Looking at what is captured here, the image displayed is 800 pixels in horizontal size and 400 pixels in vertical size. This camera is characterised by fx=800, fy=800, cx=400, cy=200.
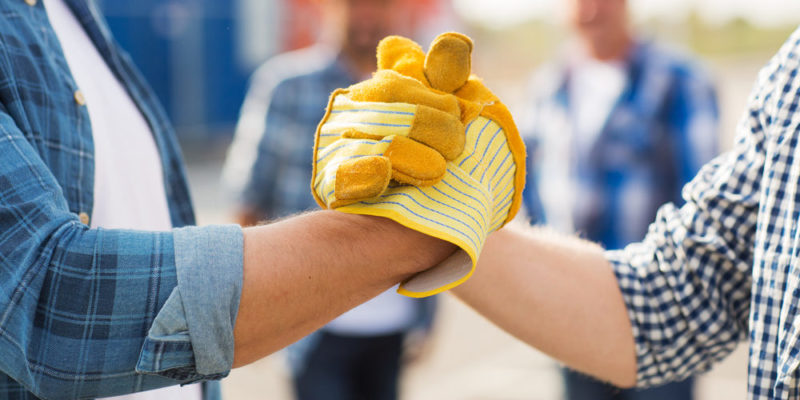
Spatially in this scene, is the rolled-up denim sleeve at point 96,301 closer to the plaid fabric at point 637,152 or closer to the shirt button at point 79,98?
the shirt button at point 79,98

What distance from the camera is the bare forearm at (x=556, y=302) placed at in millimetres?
1589

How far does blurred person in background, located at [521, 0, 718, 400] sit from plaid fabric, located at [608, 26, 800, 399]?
5.50ft

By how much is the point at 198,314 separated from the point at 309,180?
2157mm

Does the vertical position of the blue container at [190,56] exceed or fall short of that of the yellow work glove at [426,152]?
it falls short

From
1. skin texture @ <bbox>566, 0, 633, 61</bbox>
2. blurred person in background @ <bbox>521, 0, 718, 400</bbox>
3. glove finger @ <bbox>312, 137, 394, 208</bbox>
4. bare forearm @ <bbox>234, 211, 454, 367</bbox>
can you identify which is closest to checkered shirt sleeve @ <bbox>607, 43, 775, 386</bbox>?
bare forearm @ <bbox>234, 211, 454, 367</bbox>

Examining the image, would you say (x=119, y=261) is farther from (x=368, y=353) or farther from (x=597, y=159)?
(x=597, y=159)

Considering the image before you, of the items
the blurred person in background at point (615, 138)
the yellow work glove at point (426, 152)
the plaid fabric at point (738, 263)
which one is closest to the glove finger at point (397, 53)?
the yellow work glove at point (426, 152)

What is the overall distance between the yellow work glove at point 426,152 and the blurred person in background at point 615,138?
7.38ft

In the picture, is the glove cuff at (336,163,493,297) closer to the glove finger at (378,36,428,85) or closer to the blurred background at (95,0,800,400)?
the glove finger at (378,36,428,85)

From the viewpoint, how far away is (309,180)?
3.23 meters

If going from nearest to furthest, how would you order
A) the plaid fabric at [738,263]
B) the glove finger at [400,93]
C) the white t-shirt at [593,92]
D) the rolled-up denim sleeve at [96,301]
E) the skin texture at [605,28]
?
the rolled-up denim sleeve at [96,301] < the glove finger at [400,93] < the plaid fabric at [738,263] < the white t-shirt at [593,92] < the skin texture at [605,28]

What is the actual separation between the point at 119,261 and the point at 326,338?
Answer: 2222mm

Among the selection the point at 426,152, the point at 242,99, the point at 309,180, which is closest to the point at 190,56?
the point at 242,99

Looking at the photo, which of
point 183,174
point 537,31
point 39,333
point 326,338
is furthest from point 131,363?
point 537,31
